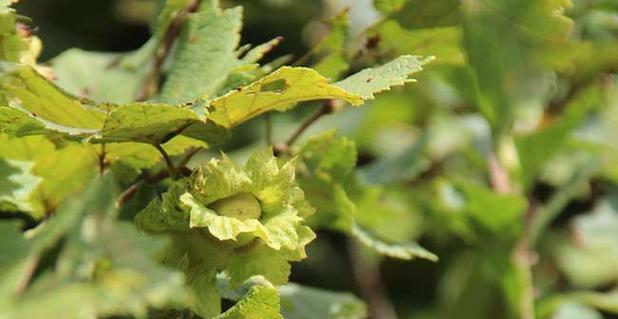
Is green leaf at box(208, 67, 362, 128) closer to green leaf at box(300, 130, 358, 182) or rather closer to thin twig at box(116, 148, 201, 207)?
thin twig at box(116, 148, 201, 207)

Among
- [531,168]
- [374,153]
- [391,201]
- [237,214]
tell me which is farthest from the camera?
[374,153]

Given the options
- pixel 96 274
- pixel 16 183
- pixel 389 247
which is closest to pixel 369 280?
pixel 389 247

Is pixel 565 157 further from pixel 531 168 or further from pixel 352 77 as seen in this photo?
pixel 352 77

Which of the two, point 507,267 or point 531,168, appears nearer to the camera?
point 507,267

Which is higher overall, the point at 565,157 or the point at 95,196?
the point at 95,196

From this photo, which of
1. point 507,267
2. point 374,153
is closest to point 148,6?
A: point 374,153

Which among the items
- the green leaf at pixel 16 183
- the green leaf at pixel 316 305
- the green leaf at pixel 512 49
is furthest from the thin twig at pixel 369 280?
the green leaf at pixel 16 183

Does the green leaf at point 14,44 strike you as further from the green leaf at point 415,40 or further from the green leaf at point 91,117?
the green leaf at point 415,40
